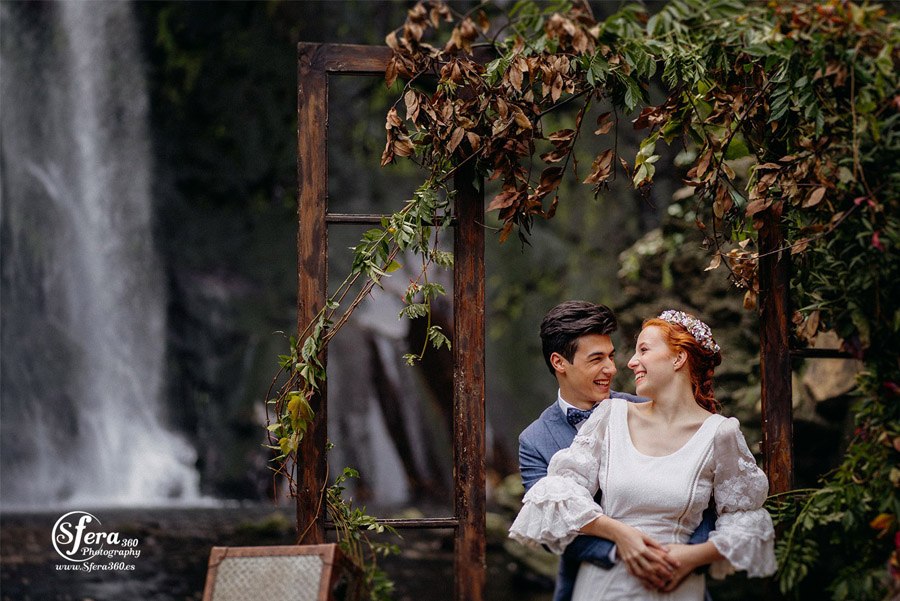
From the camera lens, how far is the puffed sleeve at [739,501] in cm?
286

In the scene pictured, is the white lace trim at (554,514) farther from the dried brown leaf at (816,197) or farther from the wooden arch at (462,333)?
the dried brown leaf at (816,197)

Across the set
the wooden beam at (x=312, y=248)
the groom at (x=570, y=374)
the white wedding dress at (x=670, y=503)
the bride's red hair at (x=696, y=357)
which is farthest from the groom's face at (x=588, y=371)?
the wooden beam at (x=312, y=248)

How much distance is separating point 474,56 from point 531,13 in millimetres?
267

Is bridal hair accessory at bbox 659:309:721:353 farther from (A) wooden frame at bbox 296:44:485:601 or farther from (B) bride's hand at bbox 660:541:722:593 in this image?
(A) wooden frame at bbox 296:44:485:601

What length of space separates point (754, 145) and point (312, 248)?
5.47 ft

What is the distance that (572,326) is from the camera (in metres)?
3.32

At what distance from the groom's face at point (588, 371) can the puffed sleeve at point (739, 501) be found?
500mm

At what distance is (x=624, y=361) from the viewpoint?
253 inches

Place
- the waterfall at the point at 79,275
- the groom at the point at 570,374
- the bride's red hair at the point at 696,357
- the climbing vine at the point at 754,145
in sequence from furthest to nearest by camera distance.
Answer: the waterfall at the point at 79,275 < the groom at the point at 570,374 < the bride's red hair at the point at 696,357 < the climbing vine at the point at 754,145

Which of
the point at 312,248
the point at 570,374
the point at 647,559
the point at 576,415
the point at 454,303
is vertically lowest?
the point at 647,559

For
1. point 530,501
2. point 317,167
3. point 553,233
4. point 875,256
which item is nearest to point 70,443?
point 553,233

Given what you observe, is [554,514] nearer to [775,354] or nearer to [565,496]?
[565,496]

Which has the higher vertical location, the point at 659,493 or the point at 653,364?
the point at 653,364

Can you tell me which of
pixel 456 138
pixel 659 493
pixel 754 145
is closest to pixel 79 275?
pixel 456 138
